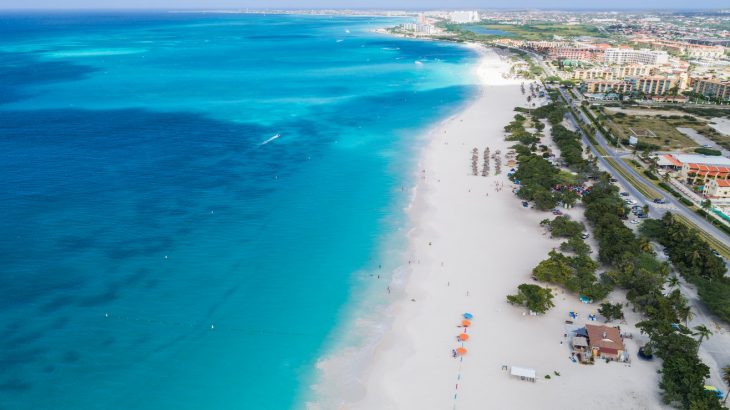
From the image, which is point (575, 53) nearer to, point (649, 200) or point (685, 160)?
point (685, 160)

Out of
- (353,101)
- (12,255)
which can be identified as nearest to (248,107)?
(353,101)

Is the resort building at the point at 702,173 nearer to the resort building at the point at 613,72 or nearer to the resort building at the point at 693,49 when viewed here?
the resort building at the point at 613,72

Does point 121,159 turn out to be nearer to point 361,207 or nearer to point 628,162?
point 361,207

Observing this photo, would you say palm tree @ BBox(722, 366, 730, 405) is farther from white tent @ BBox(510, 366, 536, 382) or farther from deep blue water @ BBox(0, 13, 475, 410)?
deep blue water @ BBox(0, 13, 475, 410)

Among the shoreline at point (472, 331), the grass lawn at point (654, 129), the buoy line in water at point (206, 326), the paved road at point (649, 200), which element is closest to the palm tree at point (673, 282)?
the shoreline at point (472, 331)

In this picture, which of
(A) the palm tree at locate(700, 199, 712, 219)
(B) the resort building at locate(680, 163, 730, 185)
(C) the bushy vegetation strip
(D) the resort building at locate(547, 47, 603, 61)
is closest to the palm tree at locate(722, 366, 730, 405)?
(C) the bushy vegetation strip

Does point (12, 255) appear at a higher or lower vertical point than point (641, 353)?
higher
